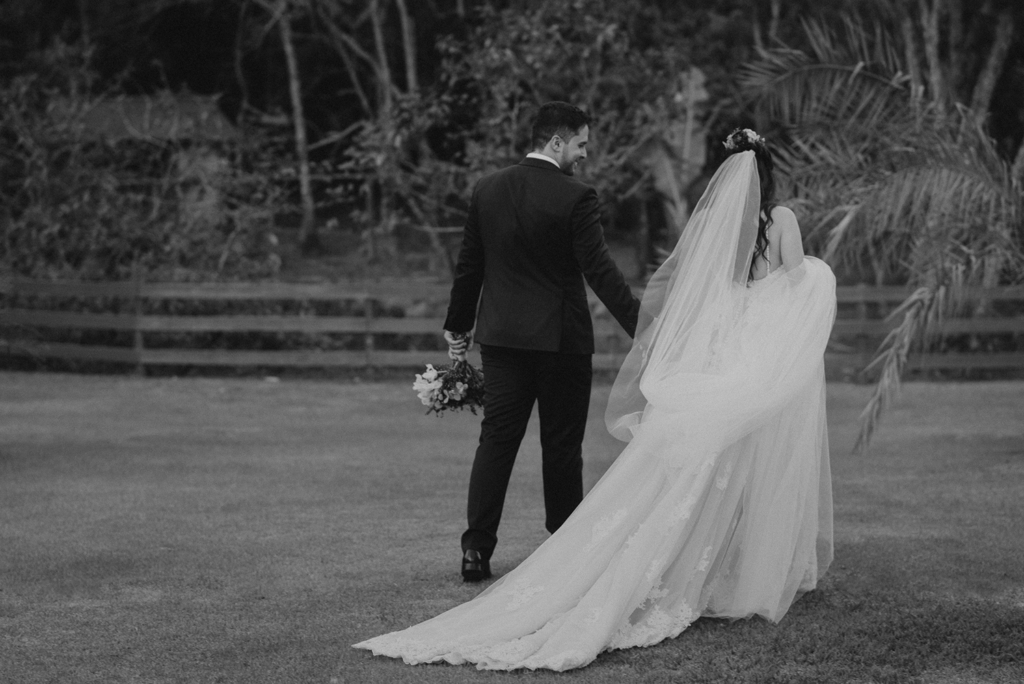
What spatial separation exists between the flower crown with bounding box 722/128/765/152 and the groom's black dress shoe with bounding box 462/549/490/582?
6.92ft

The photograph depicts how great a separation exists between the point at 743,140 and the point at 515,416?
157 centimetres

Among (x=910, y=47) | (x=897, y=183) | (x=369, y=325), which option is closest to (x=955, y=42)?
(x=910, y=47)

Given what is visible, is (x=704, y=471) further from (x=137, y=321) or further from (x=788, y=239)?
(x=137, y=321)

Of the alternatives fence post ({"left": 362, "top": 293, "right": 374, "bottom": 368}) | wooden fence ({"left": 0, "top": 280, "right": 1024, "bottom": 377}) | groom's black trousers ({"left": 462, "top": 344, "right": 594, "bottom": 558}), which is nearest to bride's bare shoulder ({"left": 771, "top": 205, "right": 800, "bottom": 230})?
groom's black trousers ({"left": 462, "top": 344, "right": 594, "bottom": 558})

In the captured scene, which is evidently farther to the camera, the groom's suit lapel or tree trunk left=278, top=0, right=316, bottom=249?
tree trunk left=278, top=0, right=316, bottom=249

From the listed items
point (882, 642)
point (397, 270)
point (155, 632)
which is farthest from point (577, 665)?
point (397, 270)

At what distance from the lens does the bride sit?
474 cm

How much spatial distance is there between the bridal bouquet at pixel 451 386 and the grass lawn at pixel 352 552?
0.80 m

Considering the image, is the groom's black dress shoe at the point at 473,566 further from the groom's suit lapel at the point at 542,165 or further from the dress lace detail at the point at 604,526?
the groom's suit lapel at the point at 542,165

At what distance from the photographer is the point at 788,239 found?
5449 millimetres

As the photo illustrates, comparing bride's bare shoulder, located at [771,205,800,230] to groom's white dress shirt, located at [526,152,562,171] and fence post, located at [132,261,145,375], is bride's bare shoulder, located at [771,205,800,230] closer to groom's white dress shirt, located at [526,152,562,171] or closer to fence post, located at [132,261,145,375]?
groom's white dress shirt, located at [526,152,562,171]

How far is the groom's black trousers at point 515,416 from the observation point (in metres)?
5.70

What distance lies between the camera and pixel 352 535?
6945mm

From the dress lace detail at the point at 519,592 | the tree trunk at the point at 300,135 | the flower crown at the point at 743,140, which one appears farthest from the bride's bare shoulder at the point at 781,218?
the tree trunk at the point at 300,135
